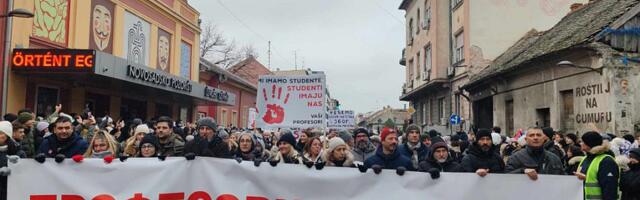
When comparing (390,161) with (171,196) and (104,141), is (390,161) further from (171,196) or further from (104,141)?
(104,141)

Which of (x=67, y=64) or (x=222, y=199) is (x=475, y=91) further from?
(x=222, y=199)

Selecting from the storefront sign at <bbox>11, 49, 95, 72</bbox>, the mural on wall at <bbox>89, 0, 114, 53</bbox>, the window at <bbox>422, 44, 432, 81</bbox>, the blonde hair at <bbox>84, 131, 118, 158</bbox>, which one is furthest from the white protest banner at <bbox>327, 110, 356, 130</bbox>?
the window at <bbox>422, 44, 432, 81</bbox>

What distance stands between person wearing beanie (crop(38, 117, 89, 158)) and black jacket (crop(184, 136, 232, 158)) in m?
1.19

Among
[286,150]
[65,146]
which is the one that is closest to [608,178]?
[286,150]

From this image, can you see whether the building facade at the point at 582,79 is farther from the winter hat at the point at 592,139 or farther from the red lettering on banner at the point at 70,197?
the red lettering on banner at the point at 70,197

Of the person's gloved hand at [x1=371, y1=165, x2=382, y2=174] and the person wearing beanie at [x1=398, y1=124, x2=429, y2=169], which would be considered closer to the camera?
the person's gloved hand at [x1=371, y1=165, x2=382, y2=174]

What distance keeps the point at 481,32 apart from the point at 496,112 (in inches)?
200

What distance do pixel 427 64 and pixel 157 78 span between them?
63.0 ft

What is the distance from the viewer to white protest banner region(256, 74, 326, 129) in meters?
7.92

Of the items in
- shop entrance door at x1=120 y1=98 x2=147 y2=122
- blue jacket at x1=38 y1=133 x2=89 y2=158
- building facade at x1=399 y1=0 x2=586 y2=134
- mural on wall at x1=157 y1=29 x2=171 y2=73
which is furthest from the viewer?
building facade at x1=399 y1=0 x2=586 y2=134

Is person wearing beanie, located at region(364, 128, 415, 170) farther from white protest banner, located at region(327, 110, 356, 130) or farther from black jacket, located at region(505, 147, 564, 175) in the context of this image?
white protest banner, located at region(327, 110, 356, 130)

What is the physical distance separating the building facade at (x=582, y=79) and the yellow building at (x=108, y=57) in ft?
36.7

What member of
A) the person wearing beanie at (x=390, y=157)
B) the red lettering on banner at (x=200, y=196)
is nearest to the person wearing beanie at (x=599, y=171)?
the person wearing beanie at (x=390, y=157)

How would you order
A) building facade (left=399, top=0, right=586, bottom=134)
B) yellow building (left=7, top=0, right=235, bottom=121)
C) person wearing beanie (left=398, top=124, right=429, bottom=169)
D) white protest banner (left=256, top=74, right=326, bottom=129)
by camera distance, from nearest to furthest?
person wearing beanie (left=398, top=124, right=429, bottom=169) → white protest banner (left=256, top=74, right=326, bottom=129) → yellow building (left=7, top=0, right=235, bottom=121) → building facade (left=399, top=0, right=586, bottom=134)
